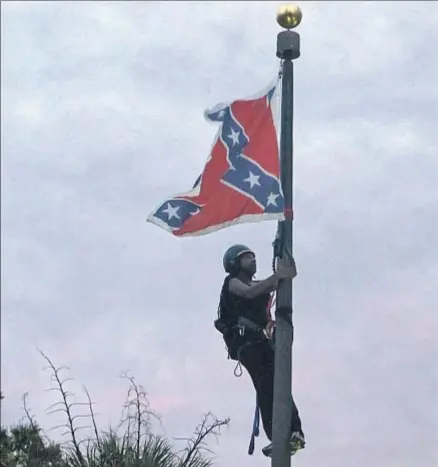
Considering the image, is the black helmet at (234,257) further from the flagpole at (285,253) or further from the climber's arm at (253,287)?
the flagpole at (285,253)

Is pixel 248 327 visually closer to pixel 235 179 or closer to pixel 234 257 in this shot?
pixel 234 257

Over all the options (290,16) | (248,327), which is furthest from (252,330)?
(290,16)

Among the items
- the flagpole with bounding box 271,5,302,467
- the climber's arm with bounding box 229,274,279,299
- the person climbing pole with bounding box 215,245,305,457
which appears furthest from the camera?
the person climbing pole with bounding box 215,245,305,457

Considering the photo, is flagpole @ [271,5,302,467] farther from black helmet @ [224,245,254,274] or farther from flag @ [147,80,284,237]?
black helmet @ [224,245,254,274]

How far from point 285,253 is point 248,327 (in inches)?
29.7

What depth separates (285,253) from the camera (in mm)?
8867

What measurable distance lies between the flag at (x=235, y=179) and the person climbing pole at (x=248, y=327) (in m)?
0.56

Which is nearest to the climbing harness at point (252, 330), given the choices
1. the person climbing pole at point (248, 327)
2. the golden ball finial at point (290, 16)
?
the person climbing pole at point (248, 327)

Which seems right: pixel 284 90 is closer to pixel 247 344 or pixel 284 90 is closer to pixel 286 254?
pixel 286 254

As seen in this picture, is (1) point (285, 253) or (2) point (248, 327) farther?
(2) point (248, 327)

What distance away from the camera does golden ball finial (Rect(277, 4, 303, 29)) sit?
9.03 m

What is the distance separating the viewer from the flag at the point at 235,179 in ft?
28.7

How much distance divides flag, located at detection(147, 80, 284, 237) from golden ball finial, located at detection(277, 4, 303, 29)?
0.53m

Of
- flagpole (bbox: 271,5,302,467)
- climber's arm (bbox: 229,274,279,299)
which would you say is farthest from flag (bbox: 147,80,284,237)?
climber's arm (bbox: 229,274,279,299)
